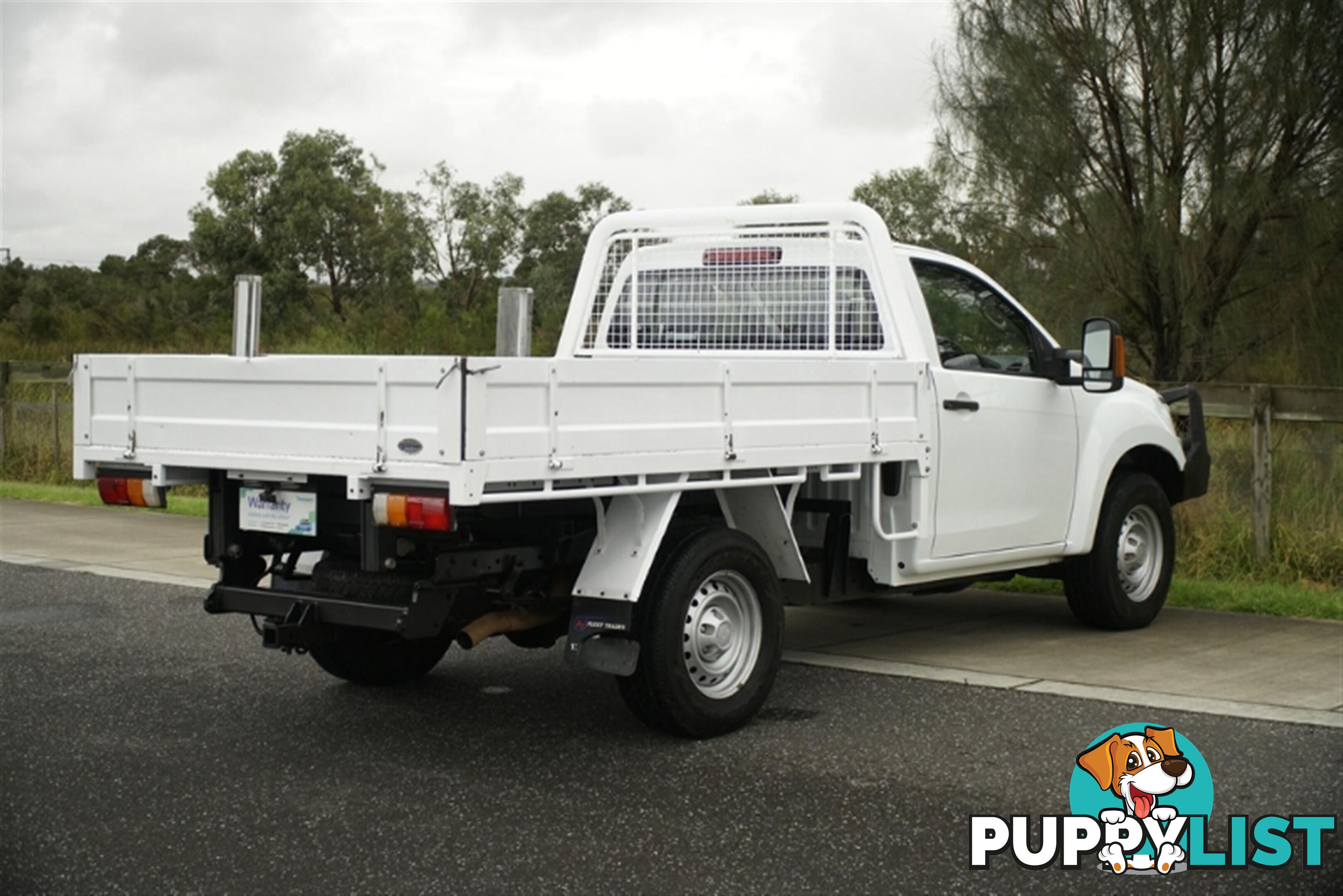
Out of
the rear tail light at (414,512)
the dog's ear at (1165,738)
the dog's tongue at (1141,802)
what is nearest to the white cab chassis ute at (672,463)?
the rear tail light at (414,512)

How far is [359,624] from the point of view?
19.6 ft

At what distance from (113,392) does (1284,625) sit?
6.44m

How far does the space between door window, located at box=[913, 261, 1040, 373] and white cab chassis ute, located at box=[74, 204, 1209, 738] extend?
0.02 m

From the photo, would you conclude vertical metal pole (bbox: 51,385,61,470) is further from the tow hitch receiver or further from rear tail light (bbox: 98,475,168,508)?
the tow hitch receiver

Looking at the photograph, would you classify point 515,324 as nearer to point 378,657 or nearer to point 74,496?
point 378,657

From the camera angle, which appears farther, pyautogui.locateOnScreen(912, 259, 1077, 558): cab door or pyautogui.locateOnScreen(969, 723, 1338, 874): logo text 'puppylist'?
pyautogui.locateOnScreen(912, 259, 1077, 558): cab door

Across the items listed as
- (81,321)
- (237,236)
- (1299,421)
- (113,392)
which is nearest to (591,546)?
(113,392)

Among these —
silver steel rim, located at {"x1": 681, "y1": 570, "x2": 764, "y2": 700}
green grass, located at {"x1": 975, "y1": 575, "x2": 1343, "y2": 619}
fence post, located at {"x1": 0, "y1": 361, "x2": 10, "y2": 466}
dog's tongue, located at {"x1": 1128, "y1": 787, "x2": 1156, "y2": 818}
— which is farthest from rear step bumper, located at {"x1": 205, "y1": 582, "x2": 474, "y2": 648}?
fence post, located at {"x1": 0, "y1": 361, "x2": 10, "y2": 466}

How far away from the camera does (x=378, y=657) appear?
7324 millimetres

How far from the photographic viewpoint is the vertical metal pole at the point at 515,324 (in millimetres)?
7137

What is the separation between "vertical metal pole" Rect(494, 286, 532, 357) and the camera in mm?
7137

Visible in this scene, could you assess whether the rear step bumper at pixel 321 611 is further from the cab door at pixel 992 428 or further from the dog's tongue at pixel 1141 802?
the cab door at pixel 992 428

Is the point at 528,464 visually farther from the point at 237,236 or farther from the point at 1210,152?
the point at 237,236

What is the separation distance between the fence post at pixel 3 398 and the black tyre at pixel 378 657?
13372mm
